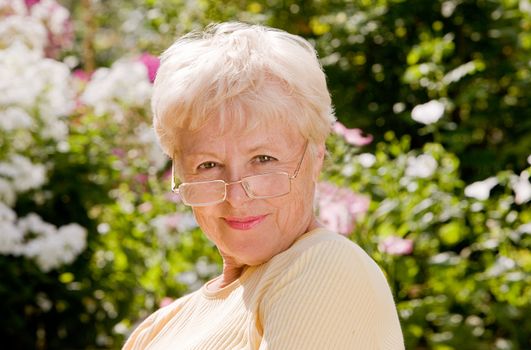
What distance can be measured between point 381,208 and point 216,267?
0.77 m

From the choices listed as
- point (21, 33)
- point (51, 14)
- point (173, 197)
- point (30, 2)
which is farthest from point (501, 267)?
point (30, 2)

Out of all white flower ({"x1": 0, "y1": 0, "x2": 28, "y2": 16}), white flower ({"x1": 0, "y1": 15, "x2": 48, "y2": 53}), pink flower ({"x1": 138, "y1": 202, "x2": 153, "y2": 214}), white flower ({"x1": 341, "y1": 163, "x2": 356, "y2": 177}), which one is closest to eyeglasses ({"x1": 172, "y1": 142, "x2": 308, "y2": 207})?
white flower ({"x1": 341, "y1": 163, "x2": 356, "y2": 177})

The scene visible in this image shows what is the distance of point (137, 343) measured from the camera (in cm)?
187

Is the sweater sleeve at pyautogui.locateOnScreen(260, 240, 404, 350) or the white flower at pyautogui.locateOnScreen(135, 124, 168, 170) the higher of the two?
the sweater sleeve at pyautogui.locateOnScreen(260, 240, 404, 350)

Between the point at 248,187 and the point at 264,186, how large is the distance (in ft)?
0.08

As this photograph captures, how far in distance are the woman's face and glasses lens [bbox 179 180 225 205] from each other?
1 cm

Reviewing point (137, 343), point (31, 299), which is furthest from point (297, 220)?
point (31, 299)

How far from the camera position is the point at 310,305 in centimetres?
134

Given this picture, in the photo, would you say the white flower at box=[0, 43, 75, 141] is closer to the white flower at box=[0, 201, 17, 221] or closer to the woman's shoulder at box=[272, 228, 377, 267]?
the white flower at box=[0, 201, 17, 221]

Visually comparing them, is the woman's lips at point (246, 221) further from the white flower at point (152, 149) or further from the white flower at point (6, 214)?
the white flower at point (152, 149)

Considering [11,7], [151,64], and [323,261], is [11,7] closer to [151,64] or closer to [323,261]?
[151,64]

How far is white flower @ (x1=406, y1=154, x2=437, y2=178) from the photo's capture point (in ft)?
12.0

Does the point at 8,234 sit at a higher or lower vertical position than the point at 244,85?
lower

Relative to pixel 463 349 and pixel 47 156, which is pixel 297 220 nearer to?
pixel 463 349
